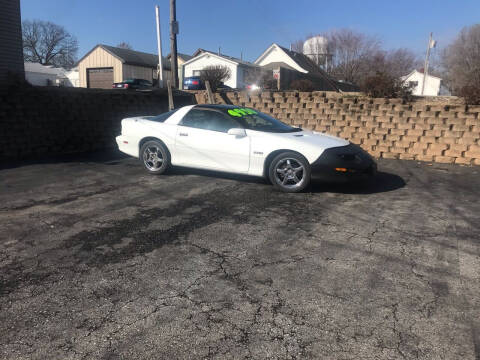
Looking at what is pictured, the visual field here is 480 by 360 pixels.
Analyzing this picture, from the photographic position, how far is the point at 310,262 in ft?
10.8

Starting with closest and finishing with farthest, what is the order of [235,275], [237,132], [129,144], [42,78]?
[235,275] < [237,132] < [129,144] < [42,78]

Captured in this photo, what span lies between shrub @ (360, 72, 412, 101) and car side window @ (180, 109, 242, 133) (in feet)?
15.9

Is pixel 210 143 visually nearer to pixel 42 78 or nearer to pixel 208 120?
pixel 208 120

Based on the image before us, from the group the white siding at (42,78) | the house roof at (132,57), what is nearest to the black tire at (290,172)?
the house roof at (132,57)

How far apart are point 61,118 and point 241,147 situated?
16.8ft

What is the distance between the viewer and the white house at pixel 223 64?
116 ft

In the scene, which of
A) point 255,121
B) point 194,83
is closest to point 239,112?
point 255,121

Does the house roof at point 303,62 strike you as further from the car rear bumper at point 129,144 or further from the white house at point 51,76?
the car rear bumper at point 129,144

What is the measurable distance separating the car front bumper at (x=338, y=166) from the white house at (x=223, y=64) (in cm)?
3021

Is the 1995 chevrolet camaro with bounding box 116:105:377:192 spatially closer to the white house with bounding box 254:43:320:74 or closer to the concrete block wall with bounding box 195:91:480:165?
the concrete block wall with bounding box 195:91:480:165

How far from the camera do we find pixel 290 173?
5.63 m

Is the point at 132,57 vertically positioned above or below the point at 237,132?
above

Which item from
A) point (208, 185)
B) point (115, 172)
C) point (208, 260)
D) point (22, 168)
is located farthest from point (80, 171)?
point (208, 260)

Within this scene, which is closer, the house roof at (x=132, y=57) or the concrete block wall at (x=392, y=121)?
the concrete block wall at (x=392, y=121)
